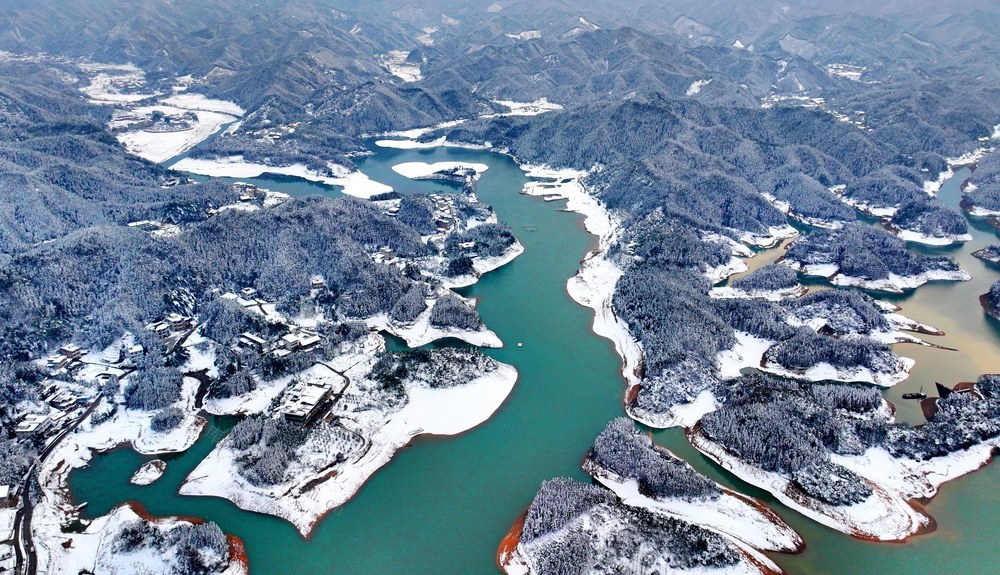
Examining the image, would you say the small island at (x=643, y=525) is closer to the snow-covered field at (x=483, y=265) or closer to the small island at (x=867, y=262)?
the snow-covered field at (x=483, y=265)

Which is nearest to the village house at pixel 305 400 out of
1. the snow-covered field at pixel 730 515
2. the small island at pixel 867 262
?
the snow-covered field at pixel 730 515

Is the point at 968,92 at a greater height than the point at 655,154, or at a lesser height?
greater

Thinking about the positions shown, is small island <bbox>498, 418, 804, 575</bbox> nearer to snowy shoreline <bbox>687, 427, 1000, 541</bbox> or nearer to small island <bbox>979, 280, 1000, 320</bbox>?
snowy shoreline <bbox>687, 427, 1000, 541</bbox>

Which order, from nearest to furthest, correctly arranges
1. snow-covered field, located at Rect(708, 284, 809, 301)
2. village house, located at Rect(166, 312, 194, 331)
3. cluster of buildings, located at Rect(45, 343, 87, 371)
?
cluster of buildings, located at Rect(45, 343, 87, 371), village house, located at Rect(166, 312, 194, 331), snow-covered field, located at Rect(708, 284, 809, 301)

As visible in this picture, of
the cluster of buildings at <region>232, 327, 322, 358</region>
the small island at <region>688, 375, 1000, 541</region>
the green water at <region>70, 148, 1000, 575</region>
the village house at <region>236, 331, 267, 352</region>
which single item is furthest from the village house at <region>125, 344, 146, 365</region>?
the small island at <region>688, 375, 1000, 541</region>

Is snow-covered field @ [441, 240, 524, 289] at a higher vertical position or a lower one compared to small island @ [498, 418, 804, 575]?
lower

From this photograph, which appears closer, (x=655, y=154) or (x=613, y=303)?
(x=613, y=303)

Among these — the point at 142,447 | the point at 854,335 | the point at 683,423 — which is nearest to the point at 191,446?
the point at 142,447

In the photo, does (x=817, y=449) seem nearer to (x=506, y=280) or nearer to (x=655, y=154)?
(x=506, y=280)
